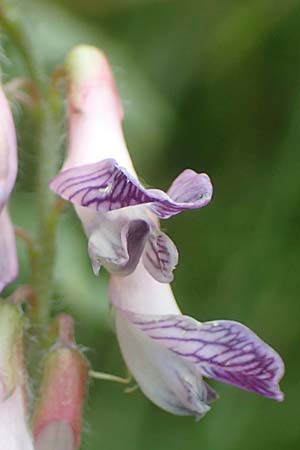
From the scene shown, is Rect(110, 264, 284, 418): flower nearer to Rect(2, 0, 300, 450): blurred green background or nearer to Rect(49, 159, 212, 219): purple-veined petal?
Rect(49, 159, 212, 219): purple-veined petal

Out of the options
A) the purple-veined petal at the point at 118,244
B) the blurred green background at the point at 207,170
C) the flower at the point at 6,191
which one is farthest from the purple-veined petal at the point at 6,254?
the blurred green background at the point at 207,170

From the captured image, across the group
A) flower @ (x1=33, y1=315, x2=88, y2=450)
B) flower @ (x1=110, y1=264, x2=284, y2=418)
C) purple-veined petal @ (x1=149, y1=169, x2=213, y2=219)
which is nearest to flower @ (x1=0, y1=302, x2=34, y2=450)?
flower @ (x1=33, y1=315, x2=88, y2=450)

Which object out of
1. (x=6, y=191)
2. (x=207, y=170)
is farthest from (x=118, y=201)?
(x=207, y=170)

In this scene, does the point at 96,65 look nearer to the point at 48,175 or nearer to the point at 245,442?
the point at 48,175

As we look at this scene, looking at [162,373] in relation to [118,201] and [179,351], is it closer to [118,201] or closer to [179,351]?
[179,351]

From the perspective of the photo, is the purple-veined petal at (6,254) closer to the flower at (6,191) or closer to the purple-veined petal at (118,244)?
the flower at (6,191)

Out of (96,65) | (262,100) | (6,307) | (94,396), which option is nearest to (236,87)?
(262,100)
